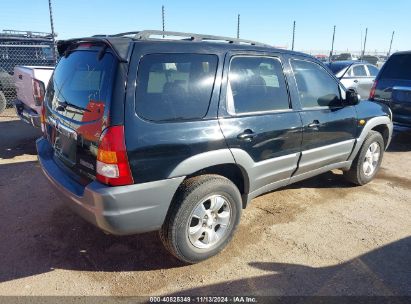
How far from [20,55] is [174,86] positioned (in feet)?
30.9

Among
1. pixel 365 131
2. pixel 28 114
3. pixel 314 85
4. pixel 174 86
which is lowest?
pixel 28 114

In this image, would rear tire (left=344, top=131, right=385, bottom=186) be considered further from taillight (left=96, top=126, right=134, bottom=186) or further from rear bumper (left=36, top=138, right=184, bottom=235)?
taillight (left=96, top=126, right=134, bottom=186)

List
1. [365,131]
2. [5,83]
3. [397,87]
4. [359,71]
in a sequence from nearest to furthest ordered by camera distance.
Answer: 1. [365,131]
2. [397,87]
3. [5,83]
4. [359,71]

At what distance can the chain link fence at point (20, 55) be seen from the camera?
Answer: 9945mm

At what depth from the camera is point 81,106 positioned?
2.77m

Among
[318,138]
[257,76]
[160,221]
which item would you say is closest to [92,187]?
[160,221]

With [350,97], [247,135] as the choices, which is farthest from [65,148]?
[350,97]

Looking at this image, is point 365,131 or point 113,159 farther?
point 365,131

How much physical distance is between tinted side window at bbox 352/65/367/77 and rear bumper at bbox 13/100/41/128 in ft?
31.5

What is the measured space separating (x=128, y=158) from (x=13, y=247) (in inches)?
67.5

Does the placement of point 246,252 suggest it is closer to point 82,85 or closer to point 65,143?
point 65,143

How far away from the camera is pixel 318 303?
2.62 m

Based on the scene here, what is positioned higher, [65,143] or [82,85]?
[82,85]

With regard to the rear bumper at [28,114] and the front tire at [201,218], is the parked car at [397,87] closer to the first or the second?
the front tire at [201,218]
